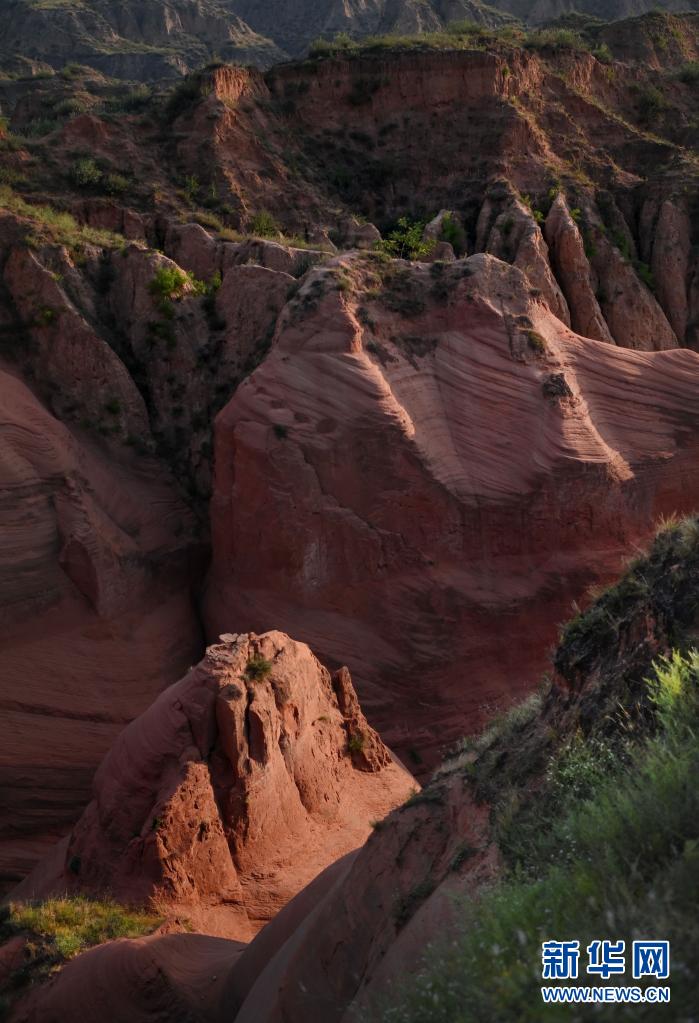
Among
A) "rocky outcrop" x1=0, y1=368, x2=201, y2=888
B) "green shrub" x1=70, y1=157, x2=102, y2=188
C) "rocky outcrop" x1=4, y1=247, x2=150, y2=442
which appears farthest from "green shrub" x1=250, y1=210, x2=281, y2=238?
"rocky outcrop" x1=0, y1=368, x2=201, y2=888

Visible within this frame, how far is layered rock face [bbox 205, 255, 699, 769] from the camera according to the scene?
52.0 feet

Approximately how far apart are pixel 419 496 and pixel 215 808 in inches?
242

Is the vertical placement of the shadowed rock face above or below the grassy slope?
above

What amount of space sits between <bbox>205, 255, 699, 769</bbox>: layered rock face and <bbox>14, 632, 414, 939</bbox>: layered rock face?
3.68 meters

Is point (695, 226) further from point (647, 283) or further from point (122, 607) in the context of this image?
point (122, 607)

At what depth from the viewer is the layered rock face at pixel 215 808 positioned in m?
11.0

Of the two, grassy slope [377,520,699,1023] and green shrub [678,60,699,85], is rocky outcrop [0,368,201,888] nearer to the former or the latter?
grassy slope [377,520,699,1023]

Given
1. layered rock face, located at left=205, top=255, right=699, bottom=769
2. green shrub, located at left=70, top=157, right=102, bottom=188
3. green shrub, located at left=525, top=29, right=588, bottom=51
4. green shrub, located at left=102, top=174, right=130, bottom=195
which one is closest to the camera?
layered rock face, located at left=205, top=255, right=699, bottom=769

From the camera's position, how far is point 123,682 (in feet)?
51.5

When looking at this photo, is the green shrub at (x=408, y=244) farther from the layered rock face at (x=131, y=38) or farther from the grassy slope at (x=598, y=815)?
the layered rock face at (x=131, y=38)

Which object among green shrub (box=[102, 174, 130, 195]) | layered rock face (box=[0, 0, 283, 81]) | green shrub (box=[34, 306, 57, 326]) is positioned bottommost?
green shrub (box=[34, 306, 57, 326])

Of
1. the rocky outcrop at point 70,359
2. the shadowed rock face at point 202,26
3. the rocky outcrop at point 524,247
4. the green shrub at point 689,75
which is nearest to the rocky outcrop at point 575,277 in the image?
the rocky outcrop at point 524,247

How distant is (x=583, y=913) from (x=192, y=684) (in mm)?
7614

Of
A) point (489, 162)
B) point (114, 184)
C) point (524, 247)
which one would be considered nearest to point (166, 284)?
point (114, 184)
